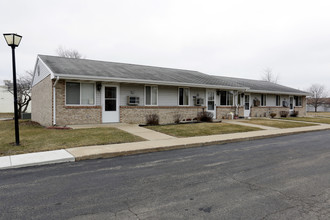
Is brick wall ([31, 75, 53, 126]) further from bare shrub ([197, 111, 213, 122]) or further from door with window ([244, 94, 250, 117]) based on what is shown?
door with window ([244, 94, 250, 117])

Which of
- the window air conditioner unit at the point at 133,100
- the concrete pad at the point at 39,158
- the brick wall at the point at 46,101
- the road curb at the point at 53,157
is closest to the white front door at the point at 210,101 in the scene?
the window air conditioner unit at the point at 133,100

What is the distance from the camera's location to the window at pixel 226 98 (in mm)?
19536

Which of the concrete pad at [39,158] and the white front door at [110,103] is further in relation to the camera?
the white front door at [110,103]

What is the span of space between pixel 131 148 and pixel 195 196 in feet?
13.3

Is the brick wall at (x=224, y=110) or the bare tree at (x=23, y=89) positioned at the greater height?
the bare tree at (x=23, y=89)

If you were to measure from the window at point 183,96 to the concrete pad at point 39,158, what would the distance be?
11545mm

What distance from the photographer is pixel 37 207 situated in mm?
3402

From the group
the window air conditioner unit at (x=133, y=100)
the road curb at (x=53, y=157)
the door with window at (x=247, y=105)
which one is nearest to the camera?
the road curb at (x=53, y=157)

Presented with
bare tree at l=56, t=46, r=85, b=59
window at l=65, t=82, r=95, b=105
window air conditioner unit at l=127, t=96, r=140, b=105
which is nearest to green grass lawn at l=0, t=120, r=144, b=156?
window at l=65, t=82, r=95, b=105

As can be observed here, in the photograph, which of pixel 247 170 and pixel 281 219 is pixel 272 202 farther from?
pixel 247 170

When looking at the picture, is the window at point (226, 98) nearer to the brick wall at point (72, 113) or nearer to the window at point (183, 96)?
the window at point (183, 96)

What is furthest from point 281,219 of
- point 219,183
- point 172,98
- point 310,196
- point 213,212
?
point 172,98

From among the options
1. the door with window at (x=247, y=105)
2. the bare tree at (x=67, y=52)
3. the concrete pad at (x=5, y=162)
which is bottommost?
the concrete pad at (x=5, y=162)

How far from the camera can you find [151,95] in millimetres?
A: 15906
